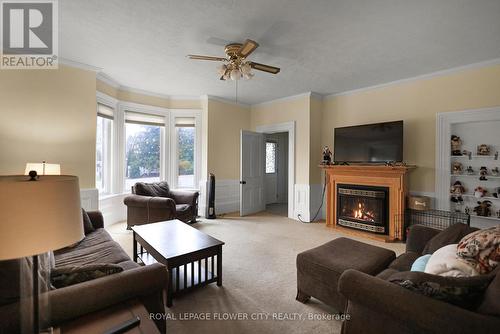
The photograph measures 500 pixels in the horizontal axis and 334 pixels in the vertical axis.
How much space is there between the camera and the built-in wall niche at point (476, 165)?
11.0 ft

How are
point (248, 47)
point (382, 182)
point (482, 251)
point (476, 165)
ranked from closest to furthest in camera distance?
point (482, 251), point (248, 47), point (476, 165), point (382, 182)

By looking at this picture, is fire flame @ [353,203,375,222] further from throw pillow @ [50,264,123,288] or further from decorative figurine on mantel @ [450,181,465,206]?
throw pillow @ [50,264,123,288]

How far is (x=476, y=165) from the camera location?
3.53 meters

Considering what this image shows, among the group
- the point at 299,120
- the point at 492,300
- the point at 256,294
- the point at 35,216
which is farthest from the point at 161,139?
the point at 492,300

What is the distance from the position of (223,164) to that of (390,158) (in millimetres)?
3423

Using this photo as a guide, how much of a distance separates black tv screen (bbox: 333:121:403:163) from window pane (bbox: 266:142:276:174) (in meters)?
2.83

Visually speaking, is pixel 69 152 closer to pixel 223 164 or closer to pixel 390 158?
pixel 223 164

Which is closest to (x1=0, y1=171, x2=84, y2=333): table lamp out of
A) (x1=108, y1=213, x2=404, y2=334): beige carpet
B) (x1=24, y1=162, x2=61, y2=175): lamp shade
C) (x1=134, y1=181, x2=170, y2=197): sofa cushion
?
(x1=108, y1=213, x2=404, y2=334): beige carpet

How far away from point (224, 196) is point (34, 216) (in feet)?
16.2

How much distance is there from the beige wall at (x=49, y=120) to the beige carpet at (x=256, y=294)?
4.79 ft

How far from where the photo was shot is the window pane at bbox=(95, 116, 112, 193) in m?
4.41

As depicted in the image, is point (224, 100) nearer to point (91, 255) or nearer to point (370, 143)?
point (370, 143)

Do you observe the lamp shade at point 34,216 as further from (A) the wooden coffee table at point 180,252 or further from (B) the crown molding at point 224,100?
(B) the crown molding at point 224,100

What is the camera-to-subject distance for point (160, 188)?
4.63 m
